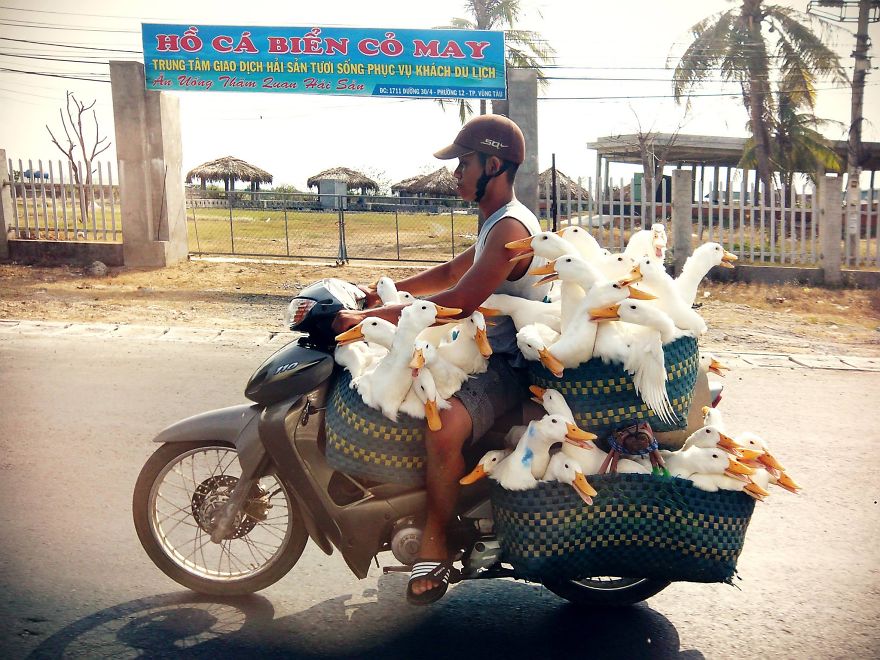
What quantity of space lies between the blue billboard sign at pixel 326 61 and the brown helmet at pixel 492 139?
465 inches

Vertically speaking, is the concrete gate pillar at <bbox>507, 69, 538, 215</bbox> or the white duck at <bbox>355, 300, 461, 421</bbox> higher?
the concrete gate pillar at <bbox>507, 69, 538, 215</bbox>

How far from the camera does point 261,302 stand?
37.2ft

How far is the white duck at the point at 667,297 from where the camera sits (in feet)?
9.38

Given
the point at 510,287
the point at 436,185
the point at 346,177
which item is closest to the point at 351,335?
the point at 510,287

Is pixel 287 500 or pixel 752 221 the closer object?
pixel 287 500

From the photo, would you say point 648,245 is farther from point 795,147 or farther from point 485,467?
point 795,147

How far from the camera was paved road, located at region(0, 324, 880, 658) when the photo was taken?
3.07m

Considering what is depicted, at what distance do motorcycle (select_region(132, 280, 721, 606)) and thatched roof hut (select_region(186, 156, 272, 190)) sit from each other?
1359 inches

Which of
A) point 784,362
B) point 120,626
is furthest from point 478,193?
point 784,362

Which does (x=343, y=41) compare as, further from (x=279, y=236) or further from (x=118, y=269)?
(x=279, y=236)

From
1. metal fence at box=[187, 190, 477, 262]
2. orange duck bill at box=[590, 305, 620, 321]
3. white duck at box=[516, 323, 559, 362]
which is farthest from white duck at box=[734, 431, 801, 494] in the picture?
metal fence at box=[187, 190, 477, 262]

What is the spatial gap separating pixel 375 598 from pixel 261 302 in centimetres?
829

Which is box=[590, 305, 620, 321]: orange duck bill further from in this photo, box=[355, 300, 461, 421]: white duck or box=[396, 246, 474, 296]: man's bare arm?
box=[396, 246, 474, 296]: man's bare arm

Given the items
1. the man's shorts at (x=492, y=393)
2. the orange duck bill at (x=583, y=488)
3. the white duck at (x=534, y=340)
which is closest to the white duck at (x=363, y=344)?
the man's shorts at (x=492, y=393)
